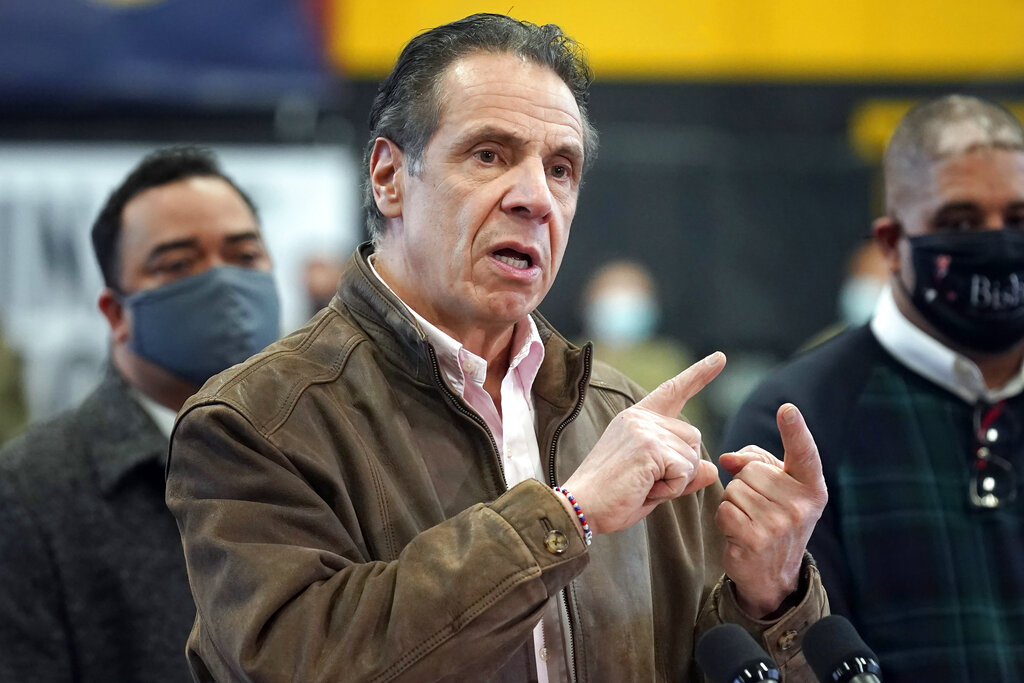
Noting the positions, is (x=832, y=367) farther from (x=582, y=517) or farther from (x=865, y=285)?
(x=865, y=285)

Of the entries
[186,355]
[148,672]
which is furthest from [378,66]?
[148,672]

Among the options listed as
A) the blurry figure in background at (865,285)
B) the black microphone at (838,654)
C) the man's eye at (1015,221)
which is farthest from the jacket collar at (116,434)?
the blurry figure in background at (865,285)

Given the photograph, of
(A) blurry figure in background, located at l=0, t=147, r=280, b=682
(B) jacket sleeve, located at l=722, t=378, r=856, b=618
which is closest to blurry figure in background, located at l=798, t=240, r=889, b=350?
(B) jacket sleeve, located at l=722, t=378, r=856, b=618

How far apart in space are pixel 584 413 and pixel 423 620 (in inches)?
26.7

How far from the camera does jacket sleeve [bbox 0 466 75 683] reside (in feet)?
8.59

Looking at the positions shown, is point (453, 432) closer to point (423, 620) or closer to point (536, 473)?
point (536, 473)

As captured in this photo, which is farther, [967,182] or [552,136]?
[967,182]

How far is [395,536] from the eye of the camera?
196cm

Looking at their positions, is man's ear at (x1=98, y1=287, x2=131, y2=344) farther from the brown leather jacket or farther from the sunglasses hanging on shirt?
the sunglasses hanging on shirt

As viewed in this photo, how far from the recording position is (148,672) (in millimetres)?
2670

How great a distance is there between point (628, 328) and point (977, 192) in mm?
4621

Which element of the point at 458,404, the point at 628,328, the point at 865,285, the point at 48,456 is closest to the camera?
the point at 458,404

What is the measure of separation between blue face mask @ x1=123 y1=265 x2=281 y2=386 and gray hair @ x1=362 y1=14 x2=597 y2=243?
2.75 feet

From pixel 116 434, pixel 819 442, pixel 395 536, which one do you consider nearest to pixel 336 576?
pixel 395 536
